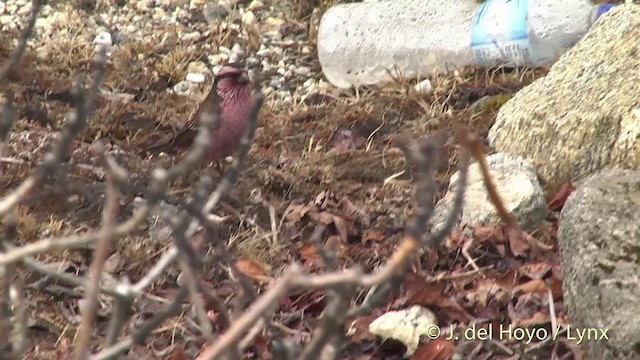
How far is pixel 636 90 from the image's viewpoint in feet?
12.7

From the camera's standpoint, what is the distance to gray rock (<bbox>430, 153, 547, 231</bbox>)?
146 inches

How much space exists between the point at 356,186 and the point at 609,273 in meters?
1.75

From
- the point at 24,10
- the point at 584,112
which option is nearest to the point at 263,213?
the point at 584,112

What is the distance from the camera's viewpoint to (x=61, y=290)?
352 cm

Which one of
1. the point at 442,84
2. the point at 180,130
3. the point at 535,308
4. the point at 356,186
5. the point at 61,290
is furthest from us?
the point at 442,84

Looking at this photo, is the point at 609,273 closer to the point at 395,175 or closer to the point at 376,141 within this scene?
the point at 395,175

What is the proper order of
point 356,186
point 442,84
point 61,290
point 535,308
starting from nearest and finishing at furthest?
point 535,308, point 61,290, point 356,186, point 442,84

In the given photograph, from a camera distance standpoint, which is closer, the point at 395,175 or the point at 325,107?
the point at 395,175

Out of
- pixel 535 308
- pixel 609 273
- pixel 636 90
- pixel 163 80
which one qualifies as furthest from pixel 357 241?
pixel 163 80

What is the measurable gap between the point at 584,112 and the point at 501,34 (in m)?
1.29

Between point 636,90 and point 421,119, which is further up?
point 636,90

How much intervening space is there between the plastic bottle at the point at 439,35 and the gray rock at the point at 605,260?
7.36ft

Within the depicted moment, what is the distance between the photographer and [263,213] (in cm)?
412

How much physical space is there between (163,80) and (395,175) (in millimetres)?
1607
